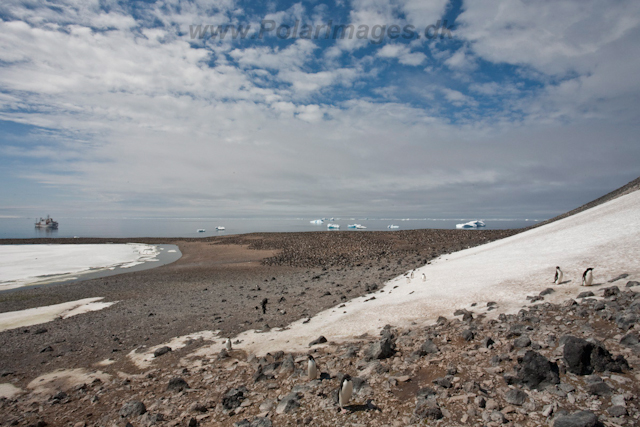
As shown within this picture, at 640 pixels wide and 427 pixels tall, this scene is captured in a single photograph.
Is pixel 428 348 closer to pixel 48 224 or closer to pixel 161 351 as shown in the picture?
pixel 161 351

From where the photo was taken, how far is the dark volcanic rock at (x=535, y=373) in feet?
15.7

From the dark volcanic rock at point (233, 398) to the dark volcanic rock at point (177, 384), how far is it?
123 cm

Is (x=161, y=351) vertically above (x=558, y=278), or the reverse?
(x=558, y=278)

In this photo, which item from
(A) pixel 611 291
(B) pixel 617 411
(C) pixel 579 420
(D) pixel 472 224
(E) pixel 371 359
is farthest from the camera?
(D) pixel 472 224

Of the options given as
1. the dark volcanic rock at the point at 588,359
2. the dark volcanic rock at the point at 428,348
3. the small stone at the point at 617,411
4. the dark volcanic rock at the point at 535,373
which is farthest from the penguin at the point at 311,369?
the small stone at the point at 617,411

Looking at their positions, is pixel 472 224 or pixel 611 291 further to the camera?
pixel 472 224

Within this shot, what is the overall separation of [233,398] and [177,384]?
5.40 ft

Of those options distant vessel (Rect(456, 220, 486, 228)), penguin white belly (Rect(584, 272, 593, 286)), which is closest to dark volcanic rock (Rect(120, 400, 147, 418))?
penguin white belly (Rect(584, 272, 593, 286))

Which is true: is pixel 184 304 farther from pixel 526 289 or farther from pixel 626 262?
pixel 626 262

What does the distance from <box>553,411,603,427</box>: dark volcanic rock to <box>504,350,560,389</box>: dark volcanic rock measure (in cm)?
74

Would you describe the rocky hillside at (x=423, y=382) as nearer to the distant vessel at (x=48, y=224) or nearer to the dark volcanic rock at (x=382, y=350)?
the dark volcanic rock at (x=382, y=350)

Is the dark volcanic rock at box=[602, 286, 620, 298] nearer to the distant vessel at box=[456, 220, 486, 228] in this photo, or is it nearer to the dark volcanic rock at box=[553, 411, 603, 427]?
the dark volcanic rock at box=[553, 411, 603, 427]

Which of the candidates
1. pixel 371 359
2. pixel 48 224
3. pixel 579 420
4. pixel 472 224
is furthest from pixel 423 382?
pixel 48 224

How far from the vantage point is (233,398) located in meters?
5.96
